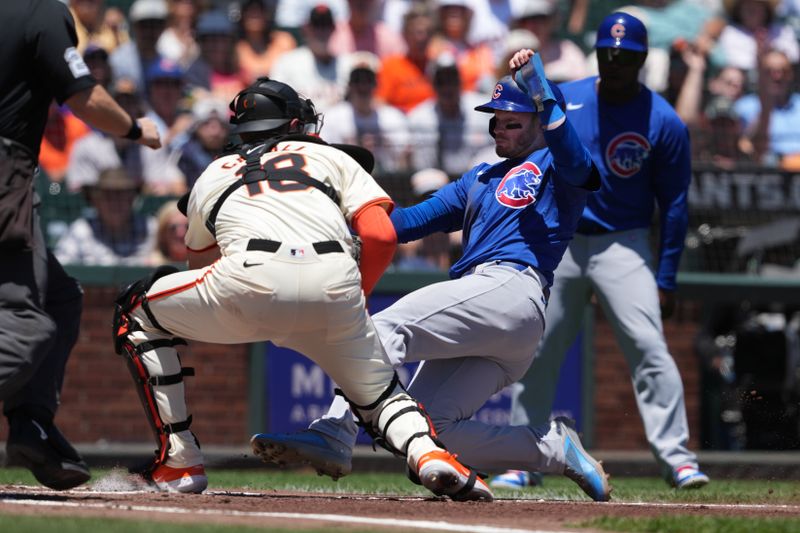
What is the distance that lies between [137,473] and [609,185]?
308 centimetres

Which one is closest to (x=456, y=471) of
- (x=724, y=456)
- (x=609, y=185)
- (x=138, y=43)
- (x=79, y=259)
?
(x=609, y=185)

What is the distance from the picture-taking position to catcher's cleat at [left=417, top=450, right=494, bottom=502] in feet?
16.9

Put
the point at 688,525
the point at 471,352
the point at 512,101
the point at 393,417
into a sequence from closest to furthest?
the point at 688,525 → the point at 393,417 → the point at 471,352 → the point at 512,101

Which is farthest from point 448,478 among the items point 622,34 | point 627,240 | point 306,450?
point 622,34

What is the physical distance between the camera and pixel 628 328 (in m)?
7.40

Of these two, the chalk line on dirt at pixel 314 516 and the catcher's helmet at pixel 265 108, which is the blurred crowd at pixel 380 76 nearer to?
the catcher's helmet at pixel 265 108

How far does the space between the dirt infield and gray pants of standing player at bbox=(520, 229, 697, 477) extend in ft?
4.66

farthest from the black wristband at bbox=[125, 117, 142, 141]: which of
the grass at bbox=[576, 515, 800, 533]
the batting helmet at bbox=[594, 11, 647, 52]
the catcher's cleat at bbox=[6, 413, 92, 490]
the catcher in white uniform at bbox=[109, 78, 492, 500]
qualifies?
the batting helmet at bbox=[594, 11, 647, 52]

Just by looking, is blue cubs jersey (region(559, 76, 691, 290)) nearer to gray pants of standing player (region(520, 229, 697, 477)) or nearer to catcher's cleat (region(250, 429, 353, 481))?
gray pants of standing player (region(520, 229, 697, 477))

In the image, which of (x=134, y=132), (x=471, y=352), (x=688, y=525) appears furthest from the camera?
(x=471, y=352)

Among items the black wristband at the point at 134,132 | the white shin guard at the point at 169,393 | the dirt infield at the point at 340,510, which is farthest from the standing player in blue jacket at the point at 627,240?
the black wristband at the point at 134,132

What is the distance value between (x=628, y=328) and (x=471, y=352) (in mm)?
1854

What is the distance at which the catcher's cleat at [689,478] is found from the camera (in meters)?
7.25

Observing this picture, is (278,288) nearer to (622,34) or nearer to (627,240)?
(627,240)
